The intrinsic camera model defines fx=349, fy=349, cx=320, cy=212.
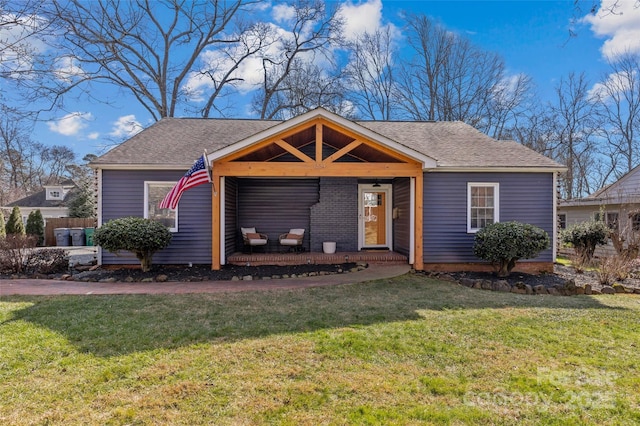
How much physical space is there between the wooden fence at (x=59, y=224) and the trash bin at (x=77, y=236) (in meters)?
1.19

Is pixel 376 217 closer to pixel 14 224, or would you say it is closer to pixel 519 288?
pixel 519 288

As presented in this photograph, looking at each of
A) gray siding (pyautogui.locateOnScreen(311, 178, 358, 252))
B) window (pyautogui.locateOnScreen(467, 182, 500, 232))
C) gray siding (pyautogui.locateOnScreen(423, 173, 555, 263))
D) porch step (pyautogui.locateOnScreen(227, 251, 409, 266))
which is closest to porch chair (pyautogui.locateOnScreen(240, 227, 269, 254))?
porch step (pyautogui.locateOnScreen(227, 251, 409, 266))

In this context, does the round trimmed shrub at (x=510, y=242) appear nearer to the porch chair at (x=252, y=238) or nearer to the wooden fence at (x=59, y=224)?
the porch chair at (x=252, y=238)

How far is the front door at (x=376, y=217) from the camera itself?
1162cm

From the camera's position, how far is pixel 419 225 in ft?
30.1

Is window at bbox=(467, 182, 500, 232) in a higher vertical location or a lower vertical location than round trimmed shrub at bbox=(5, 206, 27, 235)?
higher

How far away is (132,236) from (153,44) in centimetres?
1639

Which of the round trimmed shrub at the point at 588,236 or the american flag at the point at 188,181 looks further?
the round trimmed shrub at the point at 588,236

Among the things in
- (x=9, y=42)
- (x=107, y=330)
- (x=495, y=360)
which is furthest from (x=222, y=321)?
(x=9, y=42)

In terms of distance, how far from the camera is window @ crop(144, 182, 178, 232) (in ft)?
30.7

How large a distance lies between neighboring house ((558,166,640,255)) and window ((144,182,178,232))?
13691 millimetres

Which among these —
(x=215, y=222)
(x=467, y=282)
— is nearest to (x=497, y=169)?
(x=467, y=282)

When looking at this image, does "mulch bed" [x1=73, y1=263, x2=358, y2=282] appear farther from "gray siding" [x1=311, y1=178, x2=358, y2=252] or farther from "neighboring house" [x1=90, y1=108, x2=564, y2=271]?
"gray siding" [x1=311, y1=178, x2=358, y2=252]

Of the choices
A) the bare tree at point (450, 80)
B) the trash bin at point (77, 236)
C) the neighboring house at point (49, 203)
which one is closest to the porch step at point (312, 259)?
the trash bin at point (77, 236)
